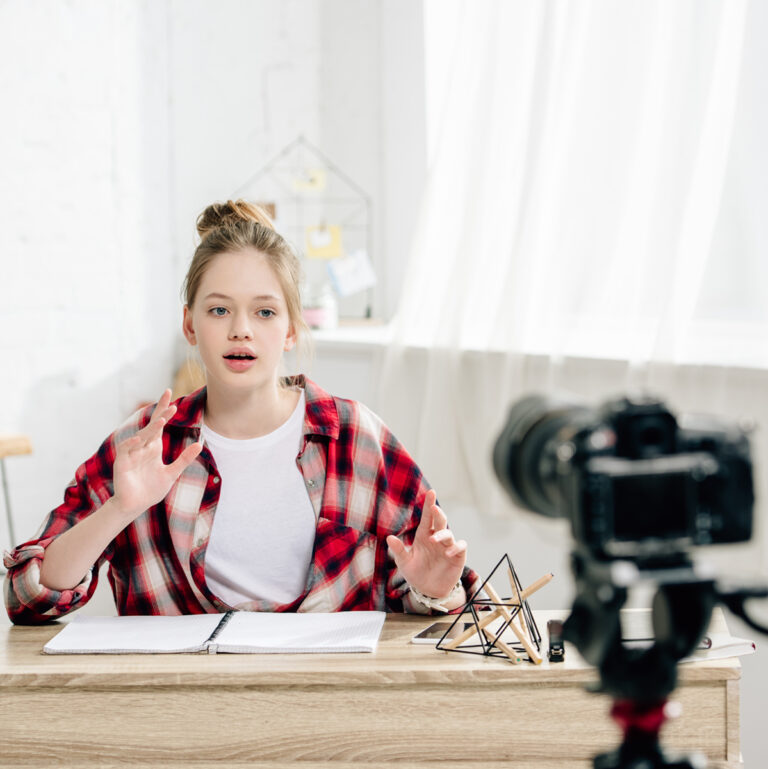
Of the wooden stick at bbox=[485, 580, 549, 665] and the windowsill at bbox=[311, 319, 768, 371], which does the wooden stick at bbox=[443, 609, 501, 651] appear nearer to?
the wooden stick at bbox=[485, 580, 549, 665]

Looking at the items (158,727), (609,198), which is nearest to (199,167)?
(609,198)

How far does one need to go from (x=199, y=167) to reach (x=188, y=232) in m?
0.19

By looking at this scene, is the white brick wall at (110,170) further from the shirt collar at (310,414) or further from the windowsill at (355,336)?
the shirt collar at (310,414)

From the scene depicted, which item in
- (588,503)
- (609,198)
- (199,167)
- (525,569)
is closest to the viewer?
(588,503)

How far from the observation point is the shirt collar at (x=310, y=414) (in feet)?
4.68

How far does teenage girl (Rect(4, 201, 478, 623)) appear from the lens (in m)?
1.38

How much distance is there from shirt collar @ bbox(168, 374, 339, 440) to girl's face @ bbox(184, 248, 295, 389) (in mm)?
45

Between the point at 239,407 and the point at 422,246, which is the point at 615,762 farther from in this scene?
the point at 422,246

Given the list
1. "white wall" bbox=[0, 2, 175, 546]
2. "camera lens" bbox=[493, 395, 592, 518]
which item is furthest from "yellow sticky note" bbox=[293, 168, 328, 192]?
"camera lens" bbox=[493, 395, 592, 518]

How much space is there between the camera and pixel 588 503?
0.56 metres

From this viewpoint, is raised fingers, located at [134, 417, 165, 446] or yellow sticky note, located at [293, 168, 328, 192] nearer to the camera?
raised fingers, located at [134, 417, 165, 446]

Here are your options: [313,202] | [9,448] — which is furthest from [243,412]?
[313,202]

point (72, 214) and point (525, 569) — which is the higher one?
point (72, 214)

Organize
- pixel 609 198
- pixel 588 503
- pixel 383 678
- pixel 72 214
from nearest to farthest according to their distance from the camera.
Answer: pixel 588 503, pixel 383 678, pixel 609 198, pixel 72 214
